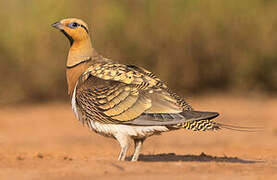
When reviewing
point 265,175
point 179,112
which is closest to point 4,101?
point 179,112

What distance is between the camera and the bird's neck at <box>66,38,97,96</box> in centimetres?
757

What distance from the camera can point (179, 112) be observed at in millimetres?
6602

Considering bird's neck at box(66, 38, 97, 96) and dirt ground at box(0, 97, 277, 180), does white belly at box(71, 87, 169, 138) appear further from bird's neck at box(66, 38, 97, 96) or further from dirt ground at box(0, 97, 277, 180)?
bird's neck at box(66, 38, 97, 96)

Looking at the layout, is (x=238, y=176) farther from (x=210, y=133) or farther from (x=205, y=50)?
(x=205, y=50)

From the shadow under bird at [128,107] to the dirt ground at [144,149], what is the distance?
396mm

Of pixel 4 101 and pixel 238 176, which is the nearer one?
pixel 238 176

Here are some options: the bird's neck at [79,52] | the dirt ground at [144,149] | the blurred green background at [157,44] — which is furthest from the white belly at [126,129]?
the blurred green background at [157,44]

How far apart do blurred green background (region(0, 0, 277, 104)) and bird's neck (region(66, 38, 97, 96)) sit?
765 centimetres

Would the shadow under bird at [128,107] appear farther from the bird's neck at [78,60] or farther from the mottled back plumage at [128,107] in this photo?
the bird's neck at [78,60]

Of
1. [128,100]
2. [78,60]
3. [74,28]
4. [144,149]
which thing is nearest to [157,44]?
[144,149]

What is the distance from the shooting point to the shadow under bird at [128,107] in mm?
6570

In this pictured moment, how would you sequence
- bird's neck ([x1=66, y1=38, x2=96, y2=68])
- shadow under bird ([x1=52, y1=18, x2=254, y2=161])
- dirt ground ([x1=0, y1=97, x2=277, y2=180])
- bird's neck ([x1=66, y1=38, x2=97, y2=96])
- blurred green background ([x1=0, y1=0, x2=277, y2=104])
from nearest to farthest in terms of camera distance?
1. dirt ground ([x1=0, y1=97, x2=277, y2=180])
2. shadow under bird ([x1=52, y1=18, x2=254, y2=161])
3. bird's neck ([x1=66, y1=38, x2=97, y2=96])
4. bird's neck ([x1=66, y1=38, x2=96, y2=68])
5. blurred green background ([x1=0, y1=0, x2=277, y2=104])

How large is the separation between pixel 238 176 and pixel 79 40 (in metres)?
3.02

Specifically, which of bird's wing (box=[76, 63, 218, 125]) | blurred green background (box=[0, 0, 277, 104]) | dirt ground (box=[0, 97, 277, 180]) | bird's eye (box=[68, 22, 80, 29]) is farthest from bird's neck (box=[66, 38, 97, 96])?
blurred green background (box=[0, 0, 277, 104])
